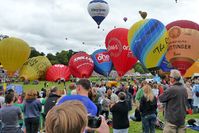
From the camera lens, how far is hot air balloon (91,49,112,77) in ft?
106

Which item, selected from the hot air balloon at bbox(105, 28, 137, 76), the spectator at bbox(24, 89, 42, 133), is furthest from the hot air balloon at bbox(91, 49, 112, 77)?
the spectator at bbox(24, 89, 42, 133)

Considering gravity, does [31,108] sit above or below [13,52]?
below

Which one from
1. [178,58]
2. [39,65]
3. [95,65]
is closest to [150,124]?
[178,58]

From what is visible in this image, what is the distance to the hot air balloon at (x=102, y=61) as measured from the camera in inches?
1276

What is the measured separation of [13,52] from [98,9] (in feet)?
25.5

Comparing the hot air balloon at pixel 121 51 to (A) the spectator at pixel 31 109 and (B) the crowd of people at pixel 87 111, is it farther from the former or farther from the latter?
(A) the spectator at pixel 31 109

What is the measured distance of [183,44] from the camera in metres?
21.1

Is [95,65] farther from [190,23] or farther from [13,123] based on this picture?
[13,123]

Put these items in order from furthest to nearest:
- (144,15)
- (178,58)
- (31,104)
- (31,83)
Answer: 1. (31,83)
2. (144,15)
3. (178,58)
4. (31,104)

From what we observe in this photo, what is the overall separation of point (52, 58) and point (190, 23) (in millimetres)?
81697

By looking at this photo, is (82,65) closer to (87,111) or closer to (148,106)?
(148,106)

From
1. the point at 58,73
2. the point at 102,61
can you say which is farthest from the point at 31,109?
the point at 58,73

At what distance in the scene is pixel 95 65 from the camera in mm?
33938

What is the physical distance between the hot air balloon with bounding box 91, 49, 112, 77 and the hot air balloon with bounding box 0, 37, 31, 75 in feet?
25.2
